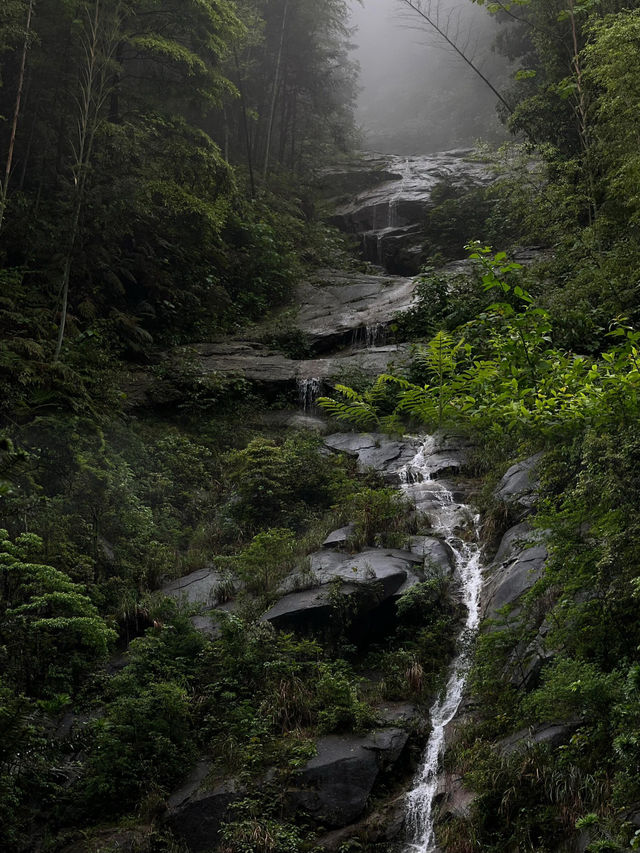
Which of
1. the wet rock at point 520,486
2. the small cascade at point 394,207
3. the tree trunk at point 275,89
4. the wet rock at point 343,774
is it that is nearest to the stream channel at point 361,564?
the wet rock at point 343,774

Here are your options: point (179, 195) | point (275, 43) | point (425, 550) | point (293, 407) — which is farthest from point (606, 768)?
point (275, 43)

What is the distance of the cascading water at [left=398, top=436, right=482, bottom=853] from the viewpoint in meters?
5.10

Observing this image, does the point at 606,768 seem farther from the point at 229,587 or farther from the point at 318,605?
the point at 229,587

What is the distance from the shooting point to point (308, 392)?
1402 centimetres

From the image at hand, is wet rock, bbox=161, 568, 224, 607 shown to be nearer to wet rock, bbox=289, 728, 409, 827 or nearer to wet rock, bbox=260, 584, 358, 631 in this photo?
wet rock, bbox=260, 584, 358, 631

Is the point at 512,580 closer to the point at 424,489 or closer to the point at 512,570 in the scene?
the point at 512,570

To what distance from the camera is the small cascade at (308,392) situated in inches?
548

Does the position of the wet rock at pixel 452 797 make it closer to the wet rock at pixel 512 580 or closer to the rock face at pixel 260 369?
the wet rock at pixel 512 580

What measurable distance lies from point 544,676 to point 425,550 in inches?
136

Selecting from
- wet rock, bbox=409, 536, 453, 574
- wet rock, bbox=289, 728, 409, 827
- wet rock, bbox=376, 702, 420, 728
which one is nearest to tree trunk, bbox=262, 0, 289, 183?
wet rock, bbox=409, 536, 453, 574

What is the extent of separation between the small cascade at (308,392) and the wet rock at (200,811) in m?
9.07

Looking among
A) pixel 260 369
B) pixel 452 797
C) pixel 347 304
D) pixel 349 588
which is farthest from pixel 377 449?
pixel 347 304

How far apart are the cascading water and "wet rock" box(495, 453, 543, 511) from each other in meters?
0.60

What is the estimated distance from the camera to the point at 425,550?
26.7 feet
